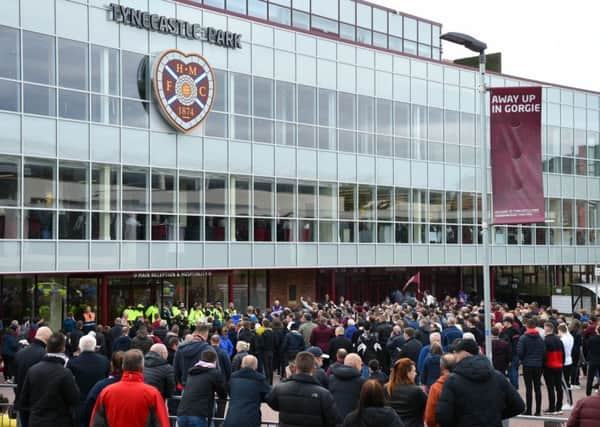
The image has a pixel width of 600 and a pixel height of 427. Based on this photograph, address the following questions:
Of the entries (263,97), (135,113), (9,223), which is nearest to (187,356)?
(9,223)

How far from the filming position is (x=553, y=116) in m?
50.9

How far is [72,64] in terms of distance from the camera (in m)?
29.5

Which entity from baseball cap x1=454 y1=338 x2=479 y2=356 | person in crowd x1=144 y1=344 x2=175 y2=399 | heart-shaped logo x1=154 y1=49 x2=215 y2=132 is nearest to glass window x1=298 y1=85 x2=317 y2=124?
heart-shaped logo x1=154 y1=49 x2=215 y2=132

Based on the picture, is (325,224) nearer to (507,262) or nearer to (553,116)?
(507,262)

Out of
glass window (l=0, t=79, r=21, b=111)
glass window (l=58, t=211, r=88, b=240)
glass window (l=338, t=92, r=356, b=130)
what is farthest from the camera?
glass window (l=338, t=92, r=356, b=130)

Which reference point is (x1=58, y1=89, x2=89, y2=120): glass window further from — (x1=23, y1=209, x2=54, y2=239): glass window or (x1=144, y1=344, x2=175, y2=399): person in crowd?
(x1=144, y1=344, x2=175, y2=399): person in crowd

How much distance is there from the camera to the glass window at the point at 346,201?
39750 millimetres

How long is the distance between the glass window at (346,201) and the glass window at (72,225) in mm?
13490

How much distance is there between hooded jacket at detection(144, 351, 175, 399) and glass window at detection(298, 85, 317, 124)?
26.2 metres

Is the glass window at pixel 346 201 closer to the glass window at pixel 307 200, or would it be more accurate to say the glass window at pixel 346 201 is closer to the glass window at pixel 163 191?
the glass window at pixel 307 200

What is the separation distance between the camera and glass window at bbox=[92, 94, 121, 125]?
30156 mm

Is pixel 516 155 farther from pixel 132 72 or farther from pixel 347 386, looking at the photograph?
pixel 132 72

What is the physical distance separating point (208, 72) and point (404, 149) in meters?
12.9

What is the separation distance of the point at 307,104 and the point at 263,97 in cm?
270
